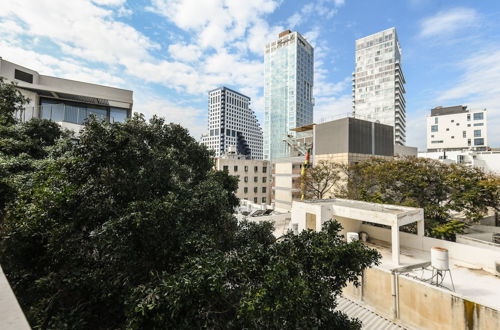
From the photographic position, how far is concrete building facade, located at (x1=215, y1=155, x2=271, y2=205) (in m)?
43.3

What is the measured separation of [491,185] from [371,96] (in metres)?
65.2

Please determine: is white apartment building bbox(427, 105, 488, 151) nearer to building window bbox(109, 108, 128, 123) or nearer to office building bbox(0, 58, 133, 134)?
building window bbox(109, 108, 128, 123)

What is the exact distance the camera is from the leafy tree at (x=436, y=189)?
15797 millimetres

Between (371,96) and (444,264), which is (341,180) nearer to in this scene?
(444,264)

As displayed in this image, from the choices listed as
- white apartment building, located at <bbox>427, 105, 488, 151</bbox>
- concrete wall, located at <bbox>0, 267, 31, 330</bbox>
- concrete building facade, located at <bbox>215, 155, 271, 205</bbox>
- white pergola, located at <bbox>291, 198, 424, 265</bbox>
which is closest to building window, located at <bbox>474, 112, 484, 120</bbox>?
white apartment building, located at <bbox>427, 105, 488, 151</bbox>

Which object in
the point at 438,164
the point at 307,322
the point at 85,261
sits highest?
the point at 438,164

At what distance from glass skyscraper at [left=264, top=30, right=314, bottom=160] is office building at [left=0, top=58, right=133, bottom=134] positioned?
64.8m

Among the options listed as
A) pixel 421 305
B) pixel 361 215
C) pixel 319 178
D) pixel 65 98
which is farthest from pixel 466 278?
pixel 65 98

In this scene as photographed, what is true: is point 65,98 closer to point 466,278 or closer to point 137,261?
point 137,261

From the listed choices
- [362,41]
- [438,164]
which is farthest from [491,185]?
[362,41]

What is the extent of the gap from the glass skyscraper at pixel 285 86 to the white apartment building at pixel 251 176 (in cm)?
3687

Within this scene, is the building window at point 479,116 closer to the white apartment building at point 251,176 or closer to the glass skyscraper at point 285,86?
the glass skyscraper at point 285,86

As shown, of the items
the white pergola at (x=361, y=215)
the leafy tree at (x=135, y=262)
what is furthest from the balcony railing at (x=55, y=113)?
the white pergola at (x=361, y=215)

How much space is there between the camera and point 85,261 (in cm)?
420
